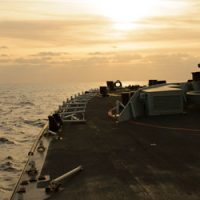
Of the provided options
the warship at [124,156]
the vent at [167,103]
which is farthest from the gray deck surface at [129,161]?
the vent at [167,103]

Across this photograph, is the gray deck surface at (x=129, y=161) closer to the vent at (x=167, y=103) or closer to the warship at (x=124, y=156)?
the warship at (x=124, y=156)

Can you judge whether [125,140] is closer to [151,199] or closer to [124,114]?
[124,114]

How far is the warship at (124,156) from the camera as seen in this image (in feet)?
29.8

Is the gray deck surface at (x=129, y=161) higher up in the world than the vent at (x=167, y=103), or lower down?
lower down

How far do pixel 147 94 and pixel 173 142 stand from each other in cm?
792

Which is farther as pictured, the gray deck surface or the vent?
the vent

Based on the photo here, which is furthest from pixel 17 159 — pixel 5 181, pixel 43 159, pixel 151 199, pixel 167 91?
pixel 151 199

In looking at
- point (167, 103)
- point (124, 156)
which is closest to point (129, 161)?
point (124, 156)

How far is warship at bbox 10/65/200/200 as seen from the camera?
357 inches

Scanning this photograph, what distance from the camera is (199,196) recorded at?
8547 mm

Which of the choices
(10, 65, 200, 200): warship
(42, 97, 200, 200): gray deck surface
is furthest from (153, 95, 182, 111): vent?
(42, 97, 200, 200): gray deck surface

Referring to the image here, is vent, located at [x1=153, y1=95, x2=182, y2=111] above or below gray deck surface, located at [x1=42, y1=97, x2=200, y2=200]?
above

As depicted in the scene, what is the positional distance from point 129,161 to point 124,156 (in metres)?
0.73

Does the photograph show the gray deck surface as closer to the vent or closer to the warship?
the warship
